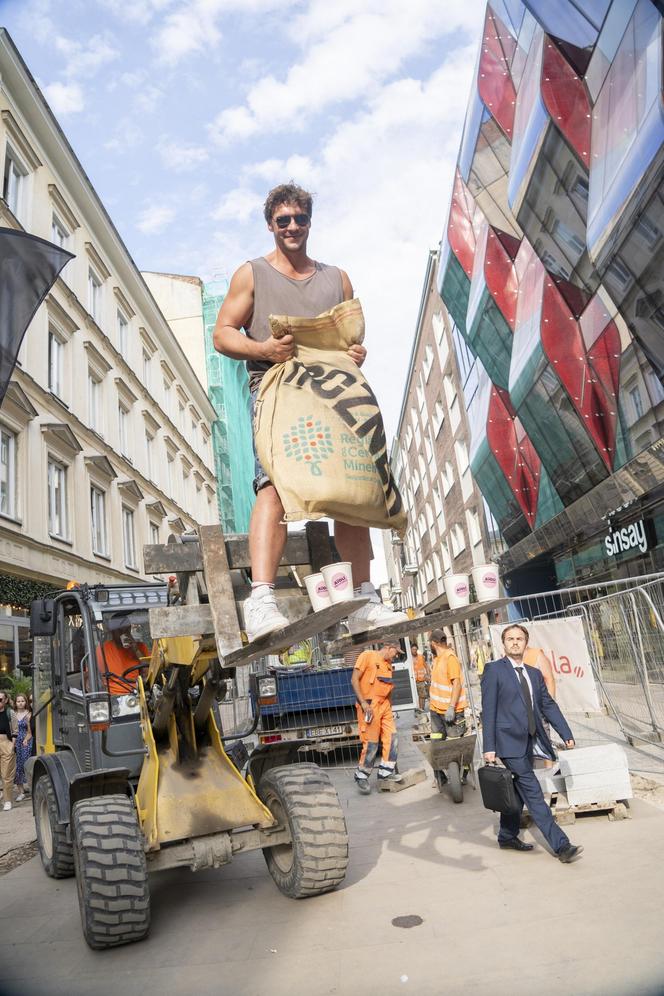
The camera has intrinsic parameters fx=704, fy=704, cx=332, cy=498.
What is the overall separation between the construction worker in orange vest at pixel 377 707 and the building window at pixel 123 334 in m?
17.9

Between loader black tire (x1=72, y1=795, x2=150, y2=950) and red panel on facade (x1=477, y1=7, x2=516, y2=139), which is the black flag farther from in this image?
red panel on facade (x1=477, y1=7, x2=516, y2=139)

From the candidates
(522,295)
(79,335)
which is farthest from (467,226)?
(79,335)

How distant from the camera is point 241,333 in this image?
3.43m

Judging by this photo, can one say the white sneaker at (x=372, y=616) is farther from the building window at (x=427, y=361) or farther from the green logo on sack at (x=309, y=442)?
the building window at (x=427, y=361)

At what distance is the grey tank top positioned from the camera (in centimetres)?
347

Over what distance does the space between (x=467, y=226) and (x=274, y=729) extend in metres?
15.9

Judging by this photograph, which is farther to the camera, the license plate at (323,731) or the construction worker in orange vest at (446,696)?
the license plate at (323,731)

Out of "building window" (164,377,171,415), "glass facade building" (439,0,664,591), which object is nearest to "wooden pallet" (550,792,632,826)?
"glass facade building" (439,0,664,591)

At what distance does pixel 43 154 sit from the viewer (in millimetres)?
18375

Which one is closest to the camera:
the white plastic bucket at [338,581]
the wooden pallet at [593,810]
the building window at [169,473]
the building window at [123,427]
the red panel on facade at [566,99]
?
the white plastic bucket at [338,581]

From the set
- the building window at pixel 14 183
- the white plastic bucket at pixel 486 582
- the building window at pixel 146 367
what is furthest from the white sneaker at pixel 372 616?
the building window at pixel 146 367

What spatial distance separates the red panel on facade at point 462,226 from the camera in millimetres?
20156

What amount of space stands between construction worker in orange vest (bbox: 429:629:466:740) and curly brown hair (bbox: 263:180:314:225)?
658 centimetres

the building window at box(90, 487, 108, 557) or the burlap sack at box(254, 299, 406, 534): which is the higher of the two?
the building window at box(90, 487, 108, 557)
